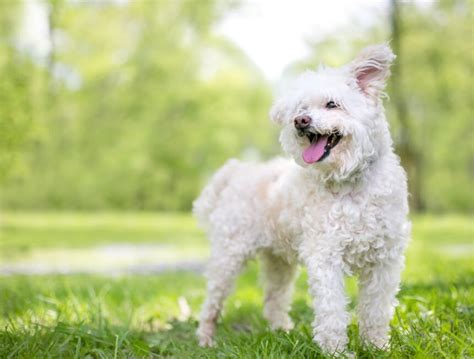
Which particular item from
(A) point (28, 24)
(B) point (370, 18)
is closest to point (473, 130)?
(B) point (370, 18)

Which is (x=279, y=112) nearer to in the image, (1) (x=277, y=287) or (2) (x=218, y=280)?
(2) (x=218, y=280)

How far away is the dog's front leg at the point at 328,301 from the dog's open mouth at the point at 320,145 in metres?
0.61

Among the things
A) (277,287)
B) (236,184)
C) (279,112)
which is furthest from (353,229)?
(277,287)

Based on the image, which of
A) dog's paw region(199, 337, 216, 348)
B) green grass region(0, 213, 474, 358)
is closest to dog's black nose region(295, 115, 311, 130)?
green grass region(0, 213, 474, 358)

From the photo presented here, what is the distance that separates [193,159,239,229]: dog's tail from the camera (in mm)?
5035

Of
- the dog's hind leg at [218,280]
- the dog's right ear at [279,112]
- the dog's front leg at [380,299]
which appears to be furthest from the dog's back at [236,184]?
the dog's front leg at [380,299]

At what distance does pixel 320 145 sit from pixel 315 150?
46 millimetres

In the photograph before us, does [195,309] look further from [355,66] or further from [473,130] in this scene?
[473,130]

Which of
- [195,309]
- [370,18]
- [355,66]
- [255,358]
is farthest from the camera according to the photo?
[370,18]

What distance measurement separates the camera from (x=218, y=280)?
465cm

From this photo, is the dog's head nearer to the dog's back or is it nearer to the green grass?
the dog's back

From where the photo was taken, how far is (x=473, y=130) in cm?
2900

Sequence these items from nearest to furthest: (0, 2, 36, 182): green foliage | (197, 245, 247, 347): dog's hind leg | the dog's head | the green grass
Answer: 1. the green grass
2. the dog's head
3. (197, 245, 247, 347): dog's hind leg
4. (0, 2, 36, 182): green foliage

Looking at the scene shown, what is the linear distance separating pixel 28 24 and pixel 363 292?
2447cm
